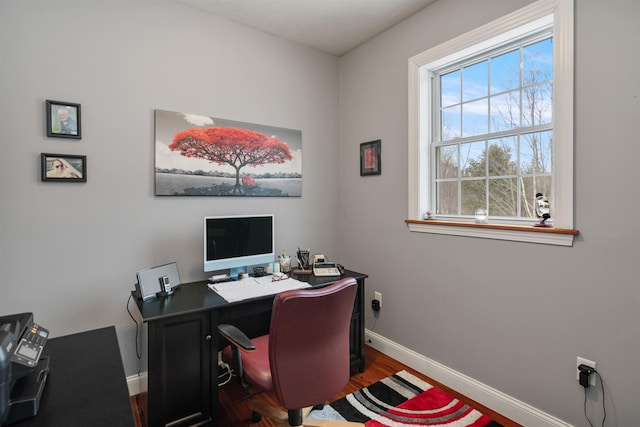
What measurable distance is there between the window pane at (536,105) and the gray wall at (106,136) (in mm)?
1890

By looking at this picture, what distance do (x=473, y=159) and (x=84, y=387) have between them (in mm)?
2467

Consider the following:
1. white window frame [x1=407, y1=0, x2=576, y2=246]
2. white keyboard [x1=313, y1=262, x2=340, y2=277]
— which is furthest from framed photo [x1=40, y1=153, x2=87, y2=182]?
white window frame [x1=407, y1=0, x2=576, y2=246]

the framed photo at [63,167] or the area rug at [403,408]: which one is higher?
the framed photo at [63,167]

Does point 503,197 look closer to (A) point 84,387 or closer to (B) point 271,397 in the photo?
(B) point 271,397

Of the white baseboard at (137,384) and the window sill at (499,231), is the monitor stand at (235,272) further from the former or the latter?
the window sill at (499,231)

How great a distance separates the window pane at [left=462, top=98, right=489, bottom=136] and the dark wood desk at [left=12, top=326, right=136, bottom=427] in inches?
96.7

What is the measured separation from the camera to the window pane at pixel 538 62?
194 centimetres

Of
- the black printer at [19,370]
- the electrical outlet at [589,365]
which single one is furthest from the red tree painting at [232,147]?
the electrical outlet at [589,365]

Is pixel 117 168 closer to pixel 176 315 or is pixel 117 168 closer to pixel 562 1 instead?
pixel 176 315

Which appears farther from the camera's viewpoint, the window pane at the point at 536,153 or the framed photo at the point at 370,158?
the framed photo at the point at 370,158

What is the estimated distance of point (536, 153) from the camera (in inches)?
78.7

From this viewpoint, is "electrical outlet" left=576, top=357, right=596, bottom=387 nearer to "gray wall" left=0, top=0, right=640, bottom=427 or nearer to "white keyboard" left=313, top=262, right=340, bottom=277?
"gray wall" left=0, top=0, right=640, bottom=427

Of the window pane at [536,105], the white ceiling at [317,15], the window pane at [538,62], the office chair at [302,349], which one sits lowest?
the office chair at [302,349]

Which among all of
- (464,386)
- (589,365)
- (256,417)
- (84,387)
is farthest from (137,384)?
(589,365)
